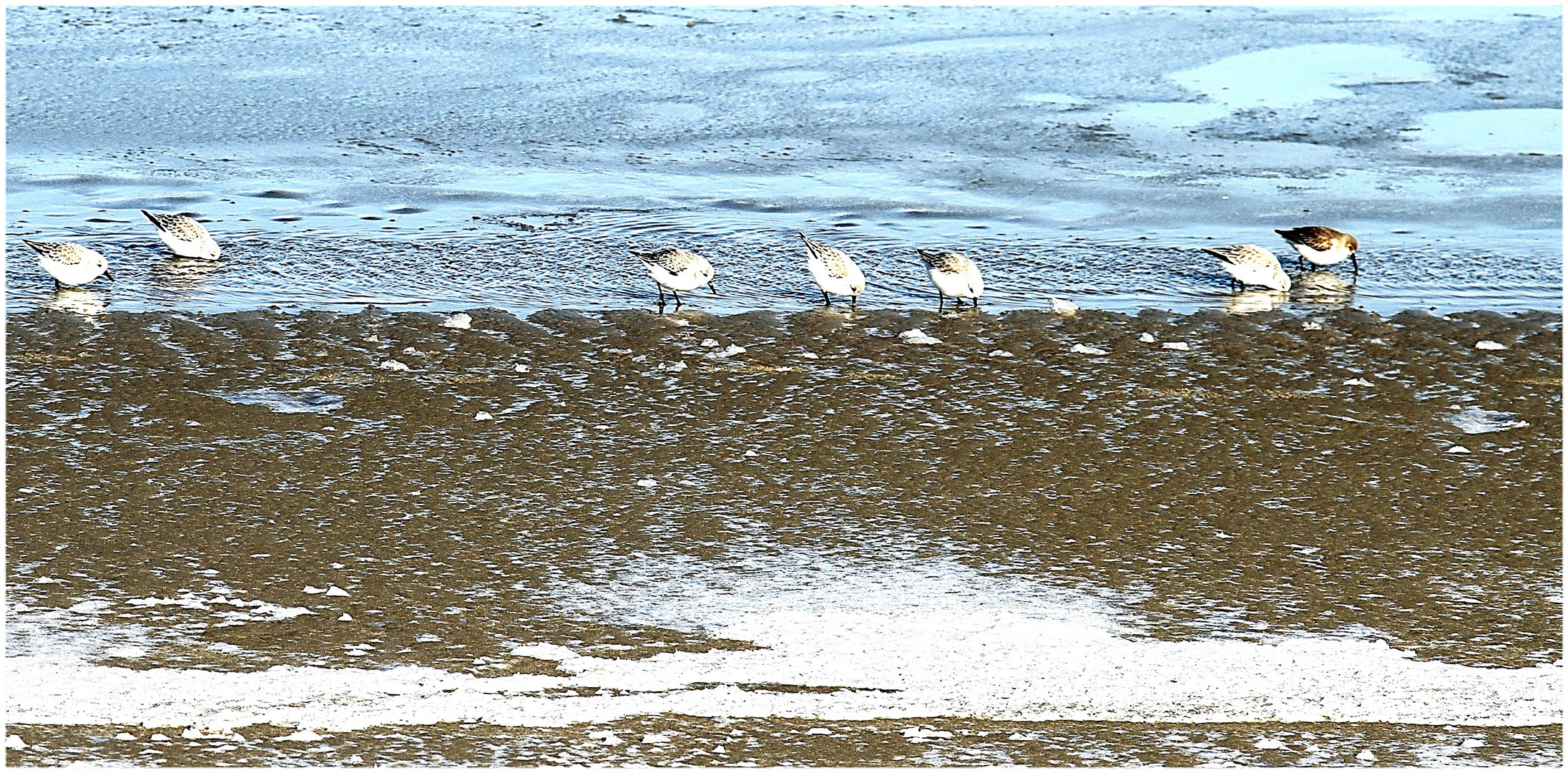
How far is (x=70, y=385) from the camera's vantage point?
731 cm

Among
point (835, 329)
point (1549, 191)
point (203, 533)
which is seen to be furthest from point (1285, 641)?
point (1549, 191)

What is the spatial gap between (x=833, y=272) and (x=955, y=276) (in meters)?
0.64

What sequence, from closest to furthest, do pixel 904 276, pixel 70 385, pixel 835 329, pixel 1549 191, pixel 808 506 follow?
pixel 808 506 < pixel 70 385 < pixel 835 329 < pixel 904 276 < pixel 1549 191

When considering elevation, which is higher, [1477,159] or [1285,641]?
[1477,159]

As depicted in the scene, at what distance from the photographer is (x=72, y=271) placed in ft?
29.5

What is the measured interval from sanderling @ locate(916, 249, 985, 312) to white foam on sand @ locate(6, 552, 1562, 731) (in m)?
4.00

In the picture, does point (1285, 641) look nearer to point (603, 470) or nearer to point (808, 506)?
point (808, 506)

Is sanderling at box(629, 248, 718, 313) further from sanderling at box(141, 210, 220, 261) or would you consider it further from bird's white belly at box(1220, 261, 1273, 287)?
bird's white belly at box(1220, 261, 1273, 287)

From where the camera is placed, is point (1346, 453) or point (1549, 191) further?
point (1549, 191)

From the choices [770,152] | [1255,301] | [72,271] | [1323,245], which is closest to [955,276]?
[1255,301]

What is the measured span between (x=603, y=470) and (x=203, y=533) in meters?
1.46

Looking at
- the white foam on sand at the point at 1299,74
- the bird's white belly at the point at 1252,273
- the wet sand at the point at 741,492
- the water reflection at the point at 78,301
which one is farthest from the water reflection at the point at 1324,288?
the water reflection at the point at 78,301

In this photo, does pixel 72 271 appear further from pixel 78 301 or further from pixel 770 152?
pixel 770 152

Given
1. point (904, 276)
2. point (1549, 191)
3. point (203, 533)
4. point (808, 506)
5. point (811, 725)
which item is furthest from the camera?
point (1549, 191)
